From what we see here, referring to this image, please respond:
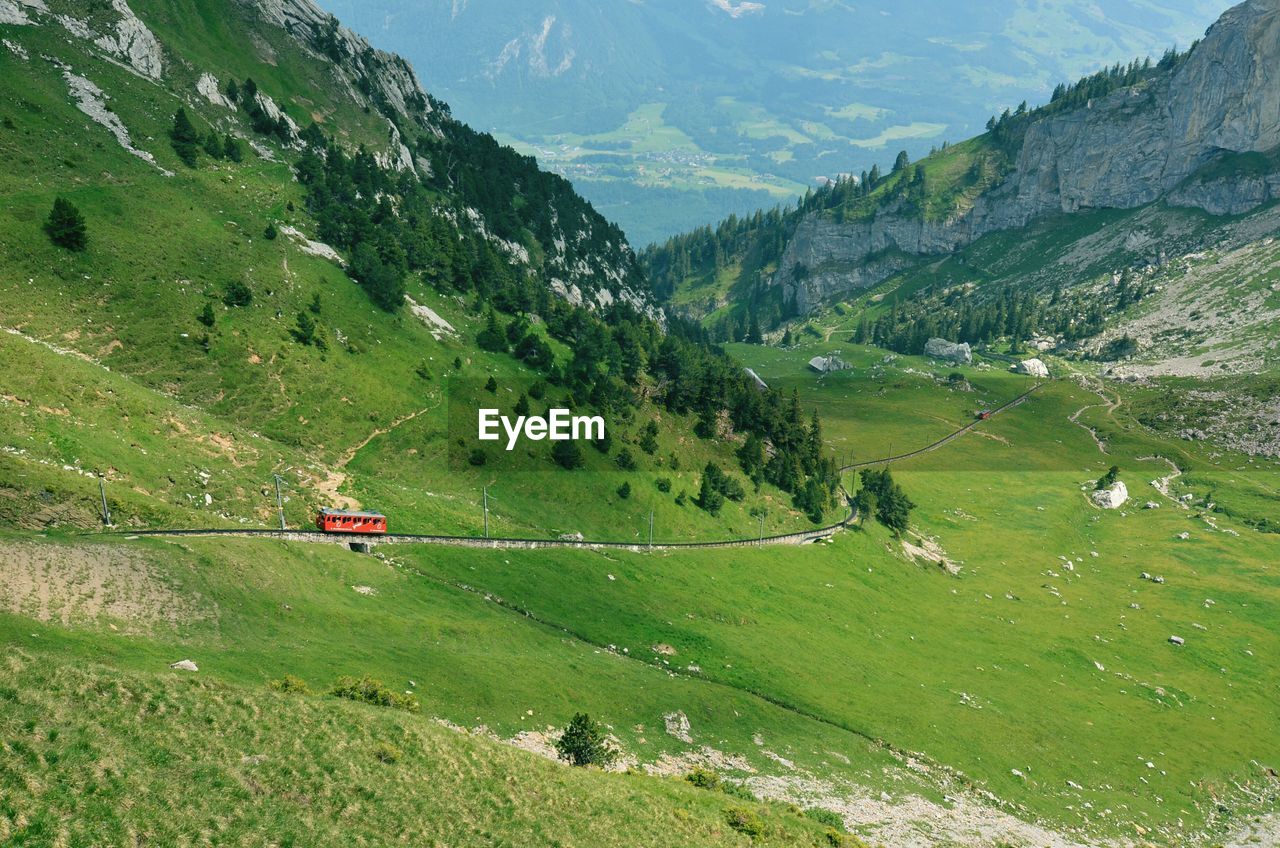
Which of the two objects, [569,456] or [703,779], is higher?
[569,456]

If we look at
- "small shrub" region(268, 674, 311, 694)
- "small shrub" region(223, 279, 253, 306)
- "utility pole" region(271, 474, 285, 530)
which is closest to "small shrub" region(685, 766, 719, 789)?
"small shrub" region(268, 674, 311, 694)

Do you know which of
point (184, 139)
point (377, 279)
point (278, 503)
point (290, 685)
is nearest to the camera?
point (290, 685)

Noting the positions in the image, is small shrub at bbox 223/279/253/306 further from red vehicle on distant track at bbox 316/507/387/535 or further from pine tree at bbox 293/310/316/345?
red vehicle on distant track at bbox 316/507/387/535

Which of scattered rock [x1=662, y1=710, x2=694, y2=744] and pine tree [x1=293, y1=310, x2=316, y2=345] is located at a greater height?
pine tree [x1=293, y1=310, x2=316, y2=345]

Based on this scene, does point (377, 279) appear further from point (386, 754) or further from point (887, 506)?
point (386, 754)

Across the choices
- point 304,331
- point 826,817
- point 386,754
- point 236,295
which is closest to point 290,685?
point 386,754

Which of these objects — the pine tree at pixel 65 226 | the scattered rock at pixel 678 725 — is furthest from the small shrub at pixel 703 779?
the pine tree at pixel 65 226

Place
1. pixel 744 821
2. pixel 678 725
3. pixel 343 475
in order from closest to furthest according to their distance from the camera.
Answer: pixel 744 821
pixel 678 725
pixel 343 475

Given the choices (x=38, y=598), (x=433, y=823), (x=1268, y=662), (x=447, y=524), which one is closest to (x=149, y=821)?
(x=433, y=823)
